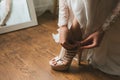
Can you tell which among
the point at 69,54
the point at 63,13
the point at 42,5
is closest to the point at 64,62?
the point at 69,54

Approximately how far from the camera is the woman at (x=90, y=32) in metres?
0.98

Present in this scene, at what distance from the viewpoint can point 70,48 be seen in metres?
1.08

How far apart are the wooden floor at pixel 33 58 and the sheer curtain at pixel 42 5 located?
0.31m

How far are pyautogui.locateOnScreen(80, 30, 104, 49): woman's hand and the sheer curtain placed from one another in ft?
3.45

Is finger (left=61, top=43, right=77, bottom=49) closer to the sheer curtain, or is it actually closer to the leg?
the leg

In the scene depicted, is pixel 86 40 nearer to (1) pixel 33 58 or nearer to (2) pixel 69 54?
(2) pixel 69 54

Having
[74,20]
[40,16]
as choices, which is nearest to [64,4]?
[74,20]

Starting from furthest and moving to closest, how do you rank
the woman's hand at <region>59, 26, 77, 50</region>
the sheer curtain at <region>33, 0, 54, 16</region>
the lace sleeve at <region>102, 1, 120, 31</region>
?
the sheer curtain at <region>33, 0, 54, 16</region> < the woman's hand at <region>59, 26, 77, 50</region> < the lace sleeve at <region>102, 1, 120, 31</region>

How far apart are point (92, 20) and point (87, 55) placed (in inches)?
11.5

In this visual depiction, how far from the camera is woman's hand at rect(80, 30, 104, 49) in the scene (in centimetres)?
99

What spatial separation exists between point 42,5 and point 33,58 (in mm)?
872

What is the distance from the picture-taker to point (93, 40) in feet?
3.31

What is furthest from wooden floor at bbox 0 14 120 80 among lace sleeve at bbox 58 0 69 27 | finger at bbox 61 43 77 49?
lace sleeve at bbox 58 0 69 27

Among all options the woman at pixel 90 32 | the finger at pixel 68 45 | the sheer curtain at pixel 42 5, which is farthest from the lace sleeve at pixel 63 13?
the sheer curtain at pixel 42 5
